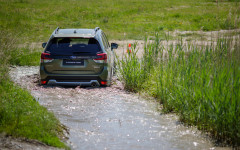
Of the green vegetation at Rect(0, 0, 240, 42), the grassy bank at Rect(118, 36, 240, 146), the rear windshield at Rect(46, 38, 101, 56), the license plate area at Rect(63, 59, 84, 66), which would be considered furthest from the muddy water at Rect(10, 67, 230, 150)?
the green vegetation at Rect(0, 0, 240, 42)

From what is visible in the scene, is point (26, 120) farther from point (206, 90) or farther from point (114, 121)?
point (206, 90)

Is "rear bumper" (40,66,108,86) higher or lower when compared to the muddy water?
higher

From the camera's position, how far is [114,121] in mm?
8992

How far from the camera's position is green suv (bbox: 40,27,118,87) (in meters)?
11.1

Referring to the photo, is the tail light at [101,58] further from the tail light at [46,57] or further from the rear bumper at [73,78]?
the tail light at [46,57]

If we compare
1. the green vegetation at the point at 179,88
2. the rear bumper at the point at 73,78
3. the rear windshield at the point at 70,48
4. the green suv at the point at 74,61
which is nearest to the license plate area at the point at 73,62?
the green suv at the point at 74,61

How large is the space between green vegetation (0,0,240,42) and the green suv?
1328 cm

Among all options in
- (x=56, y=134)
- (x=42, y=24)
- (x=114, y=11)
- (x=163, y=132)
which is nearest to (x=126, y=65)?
(x=163, y=132)

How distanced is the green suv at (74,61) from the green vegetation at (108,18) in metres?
13.3

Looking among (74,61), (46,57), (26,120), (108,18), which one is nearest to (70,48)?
(74,61)

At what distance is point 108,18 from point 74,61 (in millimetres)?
24540

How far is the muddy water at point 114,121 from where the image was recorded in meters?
7.45

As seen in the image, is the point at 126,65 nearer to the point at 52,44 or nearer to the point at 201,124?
the point at 52,44

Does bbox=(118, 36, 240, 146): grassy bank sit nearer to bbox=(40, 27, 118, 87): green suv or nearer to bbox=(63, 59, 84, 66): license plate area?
bbox=(40, 27, 118, 87): green suv
